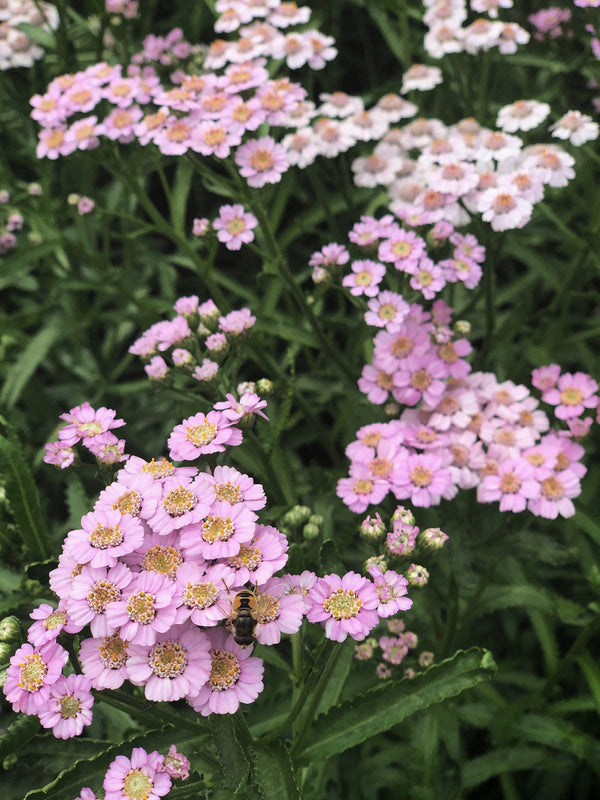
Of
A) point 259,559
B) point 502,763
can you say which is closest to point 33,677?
point 259,559

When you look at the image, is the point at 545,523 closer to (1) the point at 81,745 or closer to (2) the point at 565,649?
(2) the point at 565,649

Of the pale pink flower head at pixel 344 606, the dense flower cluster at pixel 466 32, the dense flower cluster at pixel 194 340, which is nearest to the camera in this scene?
the pale pink flower head at pixel 344 606

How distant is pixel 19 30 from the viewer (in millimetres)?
3809

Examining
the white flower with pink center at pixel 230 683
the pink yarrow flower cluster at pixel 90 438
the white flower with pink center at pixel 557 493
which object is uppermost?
the pink yarrow flower cluster at pixel 90 438

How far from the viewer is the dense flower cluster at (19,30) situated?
147 inches

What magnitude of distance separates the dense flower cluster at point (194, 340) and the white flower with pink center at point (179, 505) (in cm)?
68

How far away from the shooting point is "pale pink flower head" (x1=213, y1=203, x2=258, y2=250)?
303cm

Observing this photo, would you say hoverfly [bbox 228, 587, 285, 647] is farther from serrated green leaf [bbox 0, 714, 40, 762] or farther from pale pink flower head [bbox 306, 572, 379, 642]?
serrated green leaf [bbox 0, 714, 40, 762]

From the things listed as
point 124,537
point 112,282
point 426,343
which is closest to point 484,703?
point 426,343

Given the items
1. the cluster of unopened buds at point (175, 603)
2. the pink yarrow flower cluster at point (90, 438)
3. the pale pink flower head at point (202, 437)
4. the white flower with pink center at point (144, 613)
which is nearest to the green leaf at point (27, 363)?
the pink yarrow flower cluster at point (90, 438)

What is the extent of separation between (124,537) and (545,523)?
7.80 ft

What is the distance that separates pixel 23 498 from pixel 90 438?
0.46 meters

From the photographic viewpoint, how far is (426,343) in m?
2.91

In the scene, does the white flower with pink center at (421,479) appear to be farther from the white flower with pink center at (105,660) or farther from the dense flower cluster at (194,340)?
the white flower with pink center at (105,660)
